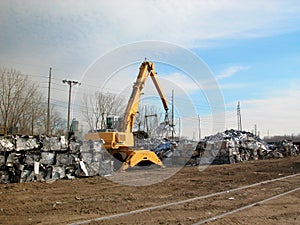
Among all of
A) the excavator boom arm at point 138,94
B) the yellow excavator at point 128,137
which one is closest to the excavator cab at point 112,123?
the yellow excavator at point 128,137

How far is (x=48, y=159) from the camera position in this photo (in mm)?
12492

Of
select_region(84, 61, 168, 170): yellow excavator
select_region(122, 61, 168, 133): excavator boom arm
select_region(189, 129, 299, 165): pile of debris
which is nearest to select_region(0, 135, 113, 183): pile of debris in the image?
select_region(84, 61, 168, 170): yellow excavator

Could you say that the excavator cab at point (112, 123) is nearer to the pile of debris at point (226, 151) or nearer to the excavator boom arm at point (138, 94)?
the excavator boom arm at point (138, 94)

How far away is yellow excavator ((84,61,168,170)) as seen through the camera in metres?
14.9

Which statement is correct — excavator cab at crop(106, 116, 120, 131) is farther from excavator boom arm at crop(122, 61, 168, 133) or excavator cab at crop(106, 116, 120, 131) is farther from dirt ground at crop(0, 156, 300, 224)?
→ dirt ground at crop(0, 156, 300, 224)

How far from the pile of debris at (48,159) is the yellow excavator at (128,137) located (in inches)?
32.5

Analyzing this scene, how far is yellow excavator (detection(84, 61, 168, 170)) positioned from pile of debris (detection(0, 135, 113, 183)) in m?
0.82

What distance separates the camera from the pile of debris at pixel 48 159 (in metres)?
11.5

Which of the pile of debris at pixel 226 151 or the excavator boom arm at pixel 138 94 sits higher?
the excavator boom arm at pixel 138 94

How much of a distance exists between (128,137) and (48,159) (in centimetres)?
449

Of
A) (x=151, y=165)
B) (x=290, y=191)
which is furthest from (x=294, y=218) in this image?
(x=151, y=165)

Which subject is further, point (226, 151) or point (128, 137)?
point (226, 151)

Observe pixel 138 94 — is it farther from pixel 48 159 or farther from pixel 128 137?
pixel 48 159

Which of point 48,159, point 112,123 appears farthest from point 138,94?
point 48,159
